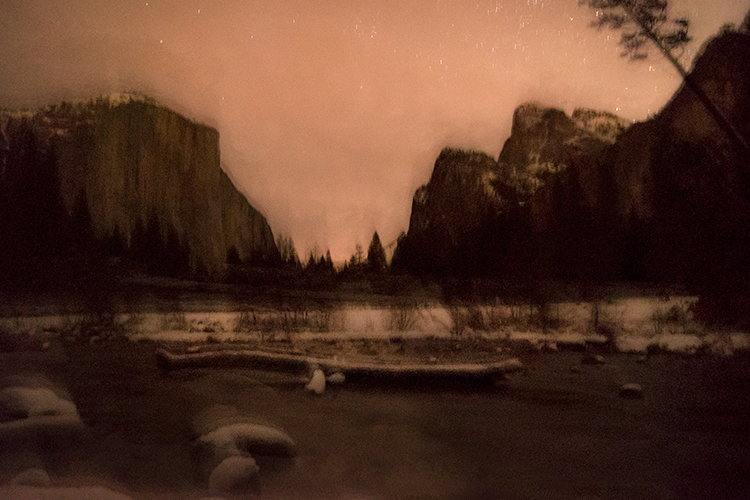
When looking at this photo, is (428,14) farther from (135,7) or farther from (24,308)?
(24,308)

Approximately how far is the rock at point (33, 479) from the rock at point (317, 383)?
1007mm

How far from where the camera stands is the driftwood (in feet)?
5.02

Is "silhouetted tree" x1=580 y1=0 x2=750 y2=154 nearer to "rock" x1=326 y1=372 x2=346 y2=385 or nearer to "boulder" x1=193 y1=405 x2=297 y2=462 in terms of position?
"rock" x1=326 y1=372 x2=346 y2=385

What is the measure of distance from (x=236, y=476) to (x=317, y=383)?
38cm

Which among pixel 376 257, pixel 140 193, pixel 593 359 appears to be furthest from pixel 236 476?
pixel 593 359

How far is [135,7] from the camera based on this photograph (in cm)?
180

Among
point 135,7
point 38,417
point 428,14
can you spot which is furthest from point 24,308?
point 428,14

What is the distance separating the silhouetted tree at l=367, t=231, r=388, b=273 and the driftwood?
34 cm

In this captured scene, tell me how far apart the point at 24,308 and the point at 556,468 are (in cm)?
209

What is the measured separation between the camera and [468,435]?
1.48 metres

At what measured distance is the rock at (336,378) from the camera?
5.07 feet

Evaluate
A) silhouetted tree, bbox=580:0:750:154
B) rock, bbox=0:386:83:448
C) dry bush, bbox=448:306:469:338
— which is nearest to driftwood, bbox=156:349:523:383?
dry bush, bbox=448:306:469:338

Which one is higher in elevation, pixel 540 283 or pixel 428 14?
pixel 428 14

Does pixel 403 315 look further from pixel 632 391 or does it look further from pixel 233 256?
pixel 632 391
